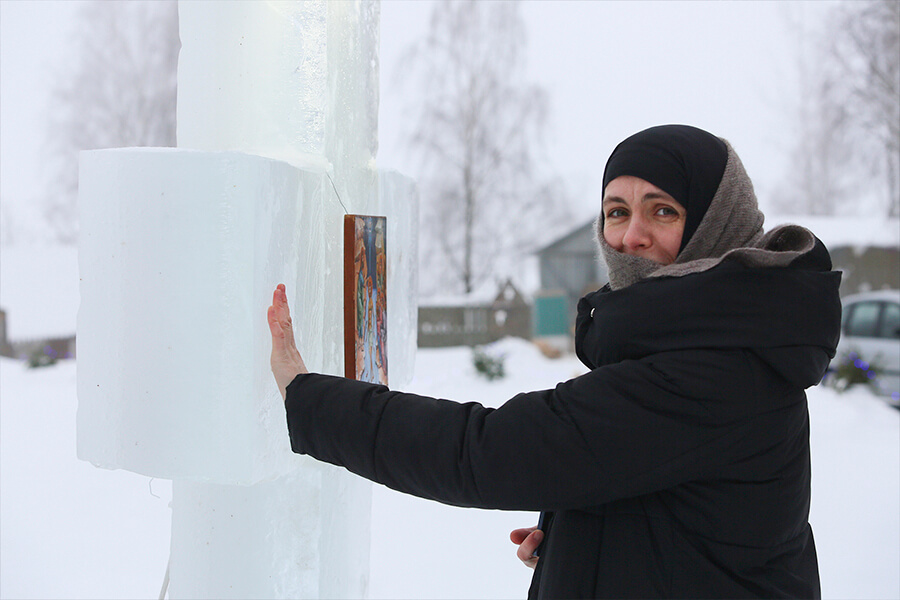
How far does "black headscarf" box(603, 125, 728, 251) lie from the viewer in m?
1.10

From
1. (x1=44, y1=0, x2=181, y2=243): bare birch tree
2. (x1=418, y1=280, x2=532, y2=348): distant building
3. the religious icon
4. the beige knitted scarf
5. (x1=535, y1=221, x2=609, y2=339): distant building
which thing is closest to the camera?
the beige knitted scarf

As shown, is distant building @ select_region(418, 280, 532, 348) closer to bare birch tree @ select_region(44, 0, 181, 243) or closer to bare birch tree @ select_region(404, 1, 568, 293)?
bare birch tree @ select_region(404, 1, 568, 293)

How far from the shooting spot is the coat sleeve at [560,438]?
937 mm

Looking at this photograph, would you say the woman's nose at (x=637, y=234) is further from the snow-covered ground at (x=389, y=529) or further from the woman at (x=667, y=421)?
the snow-covered ground at (x=389, y=529)

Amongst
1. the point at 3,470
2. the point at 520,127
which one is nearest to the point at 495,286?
the point at 520,127

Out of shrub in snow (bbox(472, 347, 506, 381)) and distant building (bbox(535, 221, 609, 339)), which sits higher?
distant building (bbox(535, 221, 609, 339))

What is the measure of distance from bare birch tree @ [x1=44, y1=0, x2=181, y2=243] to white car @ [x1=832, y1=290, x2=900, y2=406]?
9.91 meters

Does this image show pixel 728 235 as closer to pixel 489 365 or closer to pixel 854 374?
pixel 854 374

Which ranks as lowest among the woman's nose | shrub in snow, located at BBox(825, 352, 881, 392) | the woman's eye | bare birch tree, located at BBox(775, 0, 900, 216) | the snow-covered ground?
the snow-covered ground

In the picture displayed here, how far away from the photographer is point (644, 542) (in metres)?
1.02

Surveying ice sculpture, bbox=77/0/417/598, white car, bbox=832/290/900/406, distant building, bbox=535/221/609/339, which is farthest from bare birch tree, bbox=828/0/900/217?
ice sculpture, bbox=77/0/417/598

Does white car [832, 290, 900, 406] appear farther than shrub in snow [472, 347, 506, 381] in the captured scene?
No

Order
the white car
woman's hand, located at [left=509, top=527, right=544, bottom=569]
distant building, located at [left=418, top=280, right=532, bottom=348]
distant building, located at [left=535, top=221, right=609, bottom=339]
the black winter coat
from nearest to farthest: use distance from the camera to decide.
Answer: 1. the black winter coat
2. woman's hand, located at [left=509, top=527, right=544, bottom=569]
3. the white car
4. distant building, located at [left=418, top=280, right=532, bottom=348]
5. distant building, located at [left=535, top=221, right=609, bottom=339]

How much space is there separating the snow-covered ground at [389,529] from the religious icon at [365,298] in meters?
1.46
